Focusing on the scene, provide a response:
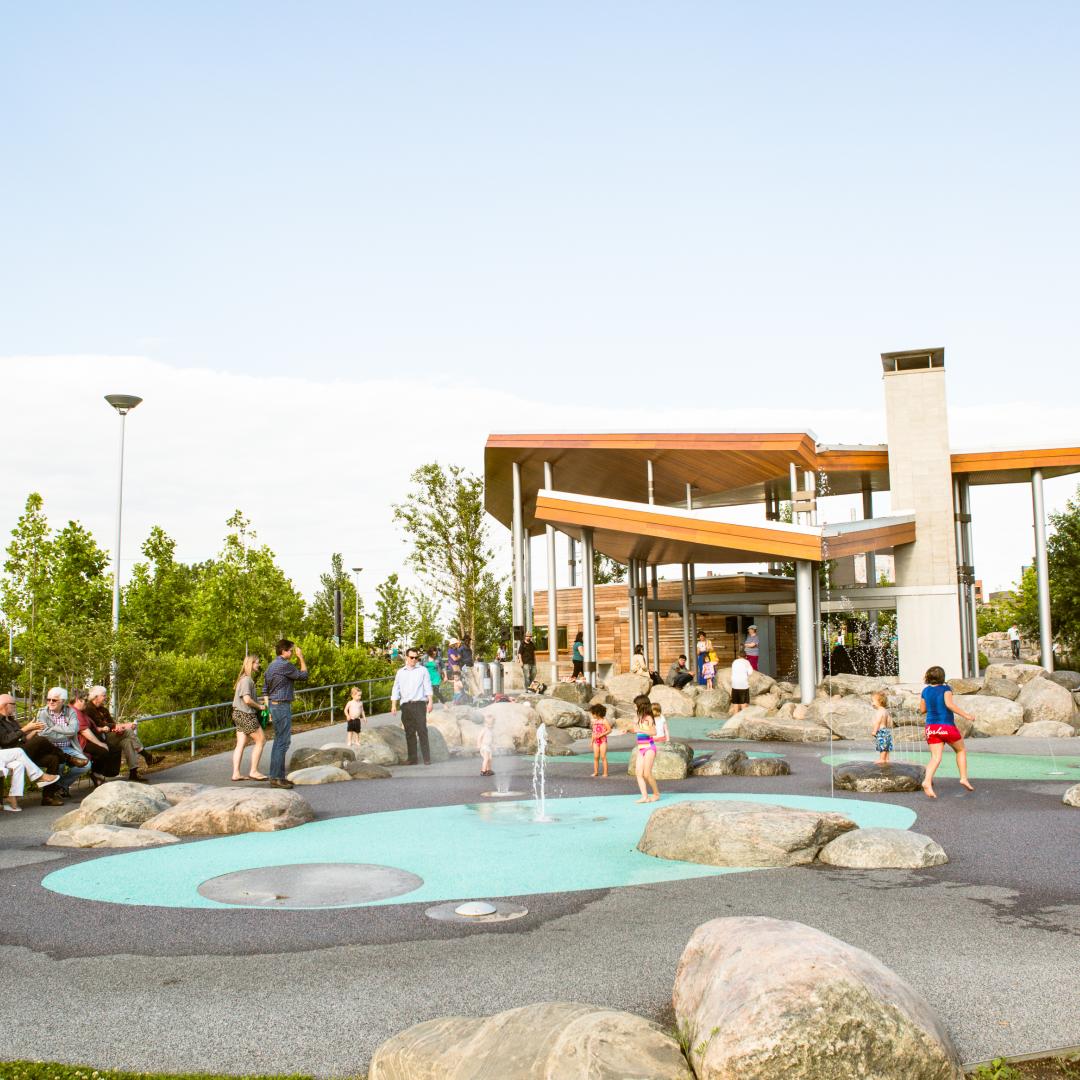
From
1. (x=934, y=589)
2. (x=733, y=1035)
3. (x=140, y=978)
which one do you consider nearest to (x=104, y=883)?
(x=140, y=978)

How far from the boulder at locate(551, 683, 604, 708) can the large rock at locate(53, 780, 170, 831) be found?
42.9 ft

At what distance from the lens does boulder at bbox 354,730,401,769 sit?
662 inches

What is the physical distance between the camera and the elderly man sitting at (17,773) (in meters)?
12.3

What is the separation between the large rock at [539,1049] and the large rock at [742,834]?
454 cm

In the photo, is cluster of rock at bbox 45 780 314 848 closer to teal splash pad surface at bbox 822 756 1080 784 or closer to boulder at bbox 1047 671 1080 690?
teal splash pad surface at bbox 822 756 1080 784

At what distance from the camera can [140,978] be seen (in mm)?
5844

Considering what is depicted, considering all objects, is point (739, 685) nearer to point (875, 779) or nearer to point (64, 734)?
point (875, 779)

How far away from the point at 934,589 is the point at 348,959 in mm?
27401

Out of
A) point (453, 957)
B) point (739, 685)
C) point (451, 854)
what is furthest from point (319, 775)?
point (739, 685)

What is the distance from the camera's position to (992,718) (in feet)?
64.9

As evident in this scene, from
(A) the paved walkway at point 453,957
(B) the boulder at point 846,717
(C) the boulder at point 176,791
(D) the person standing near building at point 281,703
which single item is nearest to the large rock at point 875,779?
(A) the paved walkway at point 453,957

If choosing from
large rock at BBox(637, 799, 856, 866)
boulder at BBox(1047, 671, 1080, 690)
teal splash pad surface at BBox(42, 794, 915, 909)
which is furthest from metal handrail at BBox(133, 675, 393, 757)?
boulder at BBox(1047, 671, 1080, 690)

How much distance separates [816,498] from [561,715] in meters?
12.2

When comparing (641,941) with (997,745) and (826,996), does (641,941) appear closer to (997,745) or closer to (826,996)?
(826,996)
